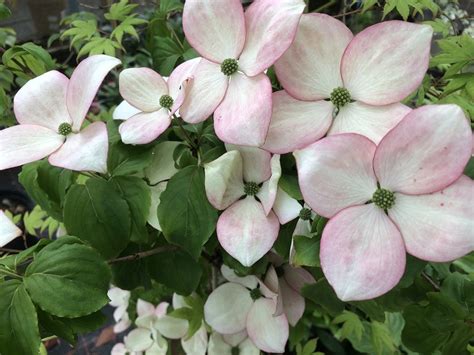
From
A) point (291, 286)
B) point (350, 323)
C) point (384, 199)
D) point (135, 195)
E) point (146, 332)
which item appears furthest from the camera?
point (350, 323)

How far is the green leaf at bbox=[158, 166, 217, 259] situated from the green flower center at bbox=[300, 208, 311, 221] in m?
0.07

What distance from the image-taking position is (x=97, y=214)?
1.26 ft

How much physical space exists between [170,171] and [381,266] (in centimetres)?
22

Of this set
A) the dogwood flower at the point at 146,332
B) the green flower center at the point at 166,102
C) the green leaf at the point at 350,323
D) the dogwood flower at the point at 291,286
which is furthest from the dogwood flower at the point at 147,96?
the green leaf at the point at 350,323

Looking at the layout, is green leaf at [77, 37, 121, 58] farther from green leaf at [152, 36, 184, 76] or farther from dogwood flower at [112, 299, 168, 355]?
dogwood flower at [112, 299, 168, 355]

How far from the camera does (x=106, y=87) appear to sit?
77.4 inches

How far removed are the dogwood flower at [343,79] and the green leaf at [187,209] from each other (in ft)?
0.31

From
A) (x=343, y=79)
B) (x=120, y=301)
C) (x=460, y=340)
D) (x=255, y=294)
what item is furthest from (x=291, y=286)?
(x=120, y=301)

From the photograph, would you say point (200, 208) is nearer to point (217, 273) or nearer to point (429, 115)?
point (429, 115)

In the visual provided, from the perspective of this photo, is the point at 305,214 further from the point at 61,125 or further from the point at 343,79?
the point at 61,125

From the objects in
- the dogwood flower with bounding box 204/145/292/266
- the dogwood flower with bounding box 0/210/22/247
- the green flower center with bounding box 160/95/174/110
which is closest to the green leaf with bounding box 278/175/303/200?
the dogwood flower with bounding box 204/145/292/266

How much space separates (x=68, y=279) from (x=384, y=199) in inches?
9.4

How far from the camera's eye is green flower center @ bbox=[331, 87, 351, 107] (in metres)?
0.31

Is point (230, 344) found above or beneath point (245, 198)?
beneath
